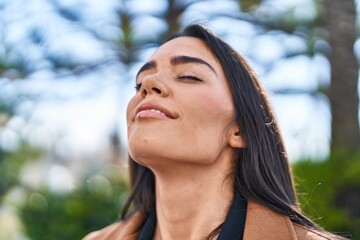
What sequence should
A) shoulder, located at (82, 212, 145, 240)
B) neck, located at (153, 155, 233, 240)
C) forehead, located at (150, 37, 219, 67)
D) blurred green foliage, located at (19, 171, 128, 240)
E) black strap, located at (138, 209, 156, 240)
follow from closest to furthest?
neck, located at (153, 155, 233, 240)
forehead, located at (150, 37, 219, 67)
black strap, located at (138, 209, 156, 240)
shoulder, located at (82, 212, 145, 240)
blurred green foliage, located at (19, 171, 128, 240)

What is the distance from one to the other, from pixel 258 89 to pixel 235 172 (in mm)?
396

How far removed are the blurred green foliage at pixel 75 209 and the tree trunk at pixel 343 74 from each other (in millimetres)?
1954

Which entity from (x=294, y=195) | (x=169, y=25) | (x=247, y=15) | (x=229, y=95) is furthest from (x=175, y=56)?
(x=169, y=25)

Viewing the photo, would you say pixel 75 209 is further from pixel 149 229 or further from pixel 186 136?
pixel 186 136

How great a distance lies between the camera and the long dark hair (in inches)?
126

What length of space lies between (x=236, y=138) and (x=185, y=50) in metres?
0.45

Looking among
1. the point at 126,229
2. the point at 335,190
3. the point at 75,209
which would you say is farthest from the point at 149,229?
the point at 75,209

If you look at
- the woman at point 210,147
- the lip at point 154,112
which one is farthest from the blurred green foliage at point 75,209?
the lip at point 154,112

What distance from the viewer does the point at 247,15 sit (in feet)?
30.6

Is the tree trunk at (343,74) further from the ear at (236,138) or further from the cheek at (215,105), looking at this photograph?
the cheek at (215,105)

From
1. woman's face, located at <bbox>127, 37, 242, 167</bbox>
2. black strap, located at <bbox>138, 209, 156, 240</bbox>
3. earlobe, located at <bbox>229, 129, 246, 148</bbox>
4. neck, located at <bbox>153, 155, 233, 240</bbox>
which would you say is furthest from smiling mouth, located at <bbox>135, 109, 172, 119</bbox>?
black strap, located at <bbox>138, 209, 156, 240</bbox>

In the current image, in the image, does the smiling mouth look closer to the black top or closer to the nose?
the nose

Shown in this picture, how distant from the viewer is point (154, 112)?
305cm

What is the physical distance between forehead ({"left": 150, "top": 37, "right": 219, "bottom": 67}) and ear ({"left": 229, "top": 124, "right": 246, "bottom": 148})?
0.30 meters
